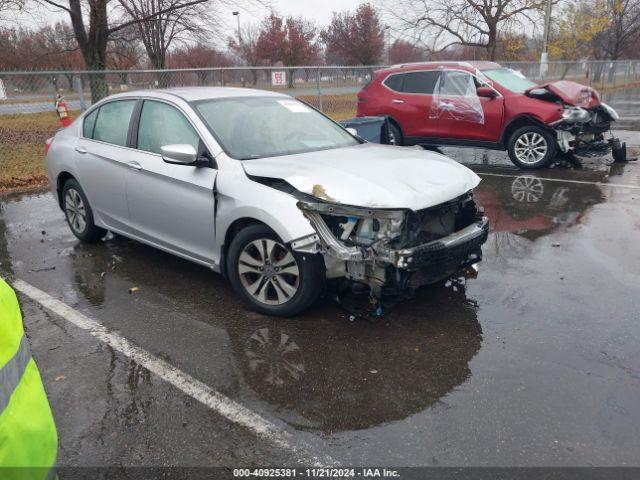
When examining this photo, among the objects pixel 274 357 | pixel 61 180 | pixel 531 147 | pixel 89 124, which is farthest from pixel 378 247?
pixel 531 147

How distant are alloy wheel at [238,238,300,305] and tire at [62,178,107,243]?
98.7 inches

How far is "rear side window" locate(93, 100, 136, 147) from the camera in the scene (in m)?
5.21

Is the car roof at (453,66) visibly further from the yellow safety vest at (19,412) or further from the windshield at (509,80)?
the yellow safety vest at (19,412)

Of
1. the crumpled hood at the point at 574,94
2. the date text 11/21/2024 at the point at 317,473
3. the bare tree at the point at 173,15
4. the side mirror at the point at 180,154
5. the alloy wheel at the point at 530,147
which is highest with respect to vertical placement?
the bare tree at the point at 173,15

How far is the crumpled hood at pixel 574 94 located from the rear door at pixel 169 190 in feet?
22.6

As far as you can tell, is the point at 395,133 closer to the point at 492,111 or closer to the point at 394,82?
the point at 394,82

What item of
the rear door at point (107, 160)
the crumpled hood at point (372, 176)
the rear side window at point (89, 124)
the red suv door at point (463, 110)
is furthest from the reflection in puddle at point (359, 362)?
the red suv door at point (463, 110)

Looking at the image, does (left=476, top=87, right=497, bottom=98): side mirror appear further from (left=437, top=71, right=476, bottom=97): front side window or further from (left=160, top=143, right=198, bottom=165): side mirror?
(left=160, top=143, right=198, bottom=165): side mirror

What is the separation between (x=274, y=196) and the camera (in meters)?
3.88

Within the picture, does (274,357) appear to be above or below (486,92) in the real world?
below

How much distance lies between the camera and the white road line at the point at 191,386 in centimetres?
276

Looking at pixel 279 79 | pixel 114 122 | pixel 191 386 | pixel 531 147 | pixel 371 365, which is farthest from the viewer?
pixel 279 79

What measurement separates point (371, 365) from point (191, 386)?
3.72 feet

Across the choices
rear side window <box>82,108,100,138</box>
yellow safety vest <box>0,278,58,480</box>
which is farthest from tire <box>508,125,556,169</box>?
yellow safety vest <box>0,278,58,480</box>
